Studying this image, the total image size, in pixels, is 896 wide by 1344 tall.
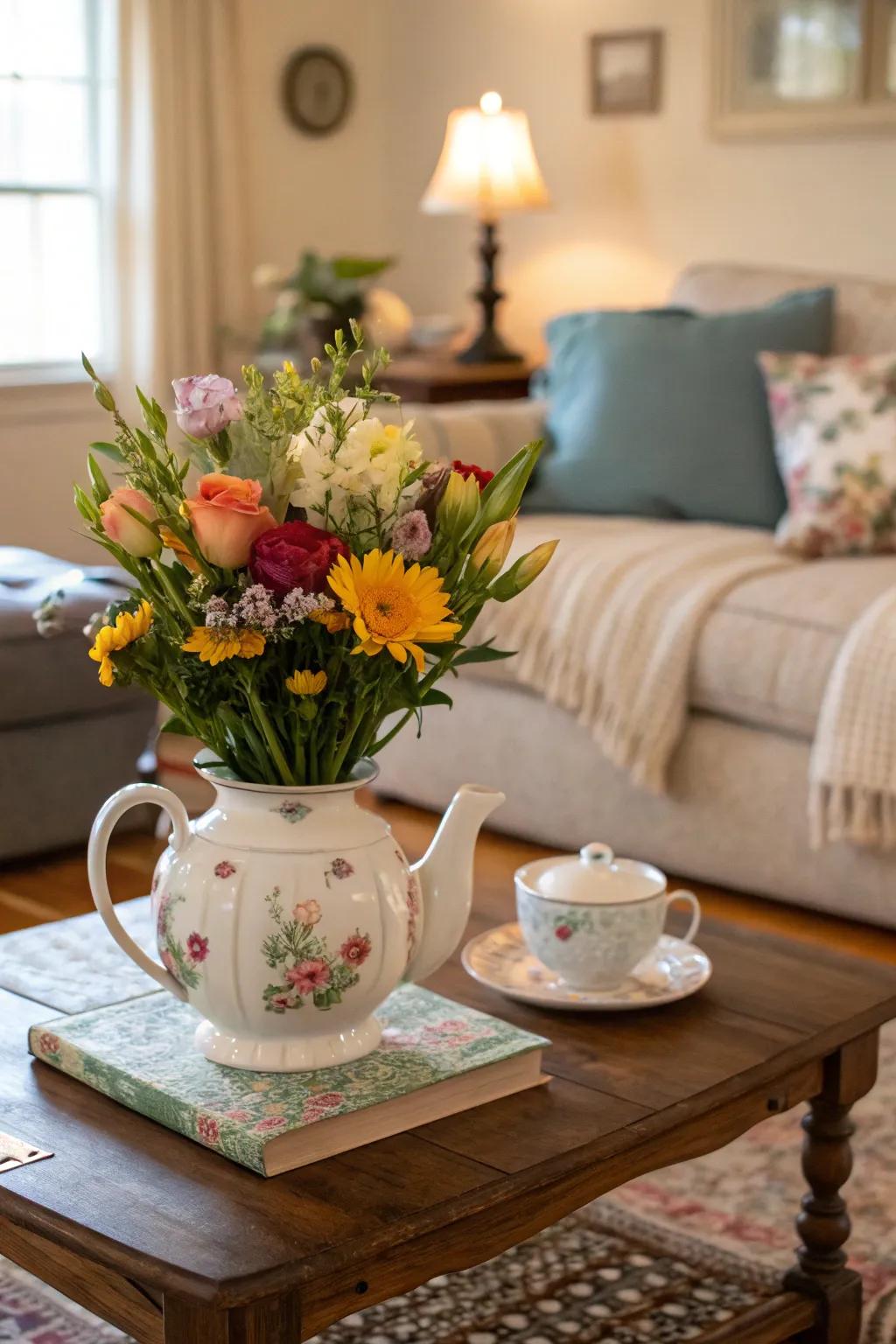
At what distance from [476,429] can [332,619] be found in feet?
7.73

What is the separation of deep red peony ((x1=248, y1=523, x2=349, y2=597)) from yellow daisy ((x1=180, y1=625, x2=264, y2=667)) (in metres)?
0.04

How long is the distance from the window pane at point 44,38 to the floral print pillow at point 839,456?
7.75 feet

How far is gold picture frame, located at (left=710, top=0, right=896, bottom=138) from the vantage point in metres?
3.94

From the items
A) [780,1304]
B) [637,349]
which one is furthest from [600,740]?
[780,1304]

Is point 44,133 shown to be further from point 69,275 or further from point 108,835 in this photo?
point 108,835

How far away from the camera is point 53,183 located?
4570 millimetres

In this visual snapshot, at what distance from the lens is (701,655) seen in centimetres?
276

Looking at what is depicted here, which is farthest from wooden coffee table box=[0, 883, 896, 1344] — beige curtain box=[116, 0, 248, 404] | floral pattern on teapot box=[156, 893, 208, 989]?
beige curtain box=[116, 0, 248, 404]

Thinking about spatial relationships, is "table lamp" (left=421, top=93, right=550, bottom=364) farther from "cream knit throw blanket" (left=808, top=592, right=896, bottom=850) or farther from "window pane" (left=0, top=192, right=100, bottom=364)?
"cream knit throw blanket" (left=808, top=592, right=896, bottom=850)

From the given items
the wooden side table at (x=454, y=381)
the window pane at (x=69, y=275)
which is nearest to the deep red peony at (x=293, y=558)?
the wooden side table at (x=454, y=381)

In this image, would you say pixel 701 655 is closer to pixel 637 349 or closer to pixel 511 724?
pixel 511 724

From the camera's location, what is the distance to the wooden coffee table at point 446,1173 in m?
1.04

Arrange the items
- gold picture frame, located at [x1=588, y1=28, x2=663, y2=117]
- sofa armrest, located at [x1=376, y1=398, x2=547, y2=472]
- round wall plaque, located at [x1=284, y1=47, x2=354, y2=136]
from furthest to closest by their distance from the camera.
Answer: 1. round wall plaque, located at [x1=284, y1=47, x2=354, y2=136]
2. gold picture frame, located at [x1=588, y1=28, x2=663, y2=117]
3. sofa armrest, located at [x1=376, y1=398, x2=547, y2=472]

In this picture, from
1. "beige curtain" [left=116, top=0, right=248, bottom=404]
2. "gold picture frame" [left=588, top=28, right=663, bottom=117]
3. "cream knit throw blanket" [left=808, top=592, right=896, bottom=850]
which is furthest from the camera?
"beige curtain" [left=116, top=0, right=248, bottom=404]
